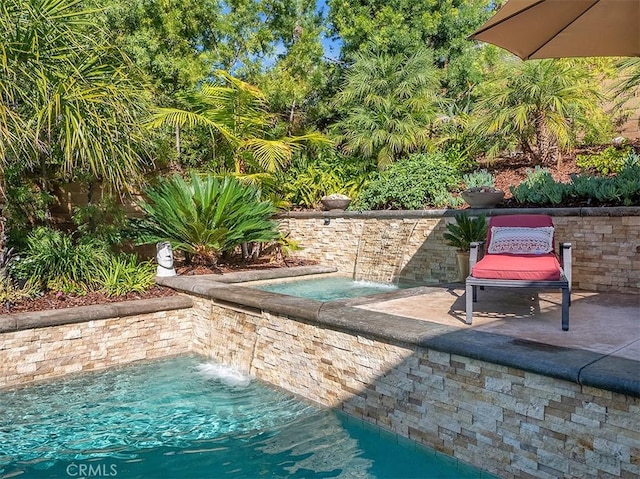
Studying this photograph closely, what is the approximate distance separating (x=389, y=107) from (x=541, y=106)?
2991 mm

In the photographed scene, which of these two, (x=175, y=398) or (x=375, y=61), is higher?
(x=375, y=61)

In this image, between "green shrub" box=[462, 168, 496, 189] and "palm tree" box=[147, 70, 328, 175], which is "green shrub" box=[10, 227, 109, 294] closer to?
"palm tree" box=[147, 70, 328, 175]

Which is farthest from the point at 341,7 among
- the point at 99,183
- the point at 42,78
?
the point at 42,78

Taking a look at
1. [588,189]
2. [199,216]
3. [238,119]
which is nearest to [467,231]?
[588,189]

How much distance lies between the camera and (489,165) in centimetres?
1012

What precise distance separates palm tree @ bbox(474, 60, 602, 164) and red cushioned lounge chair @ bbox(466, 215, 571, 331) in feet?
13.9

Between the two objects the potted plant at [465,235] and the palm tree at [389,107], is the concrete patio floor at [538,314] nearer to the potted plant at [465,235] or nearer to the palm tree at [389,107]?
the potted plant at [465,235]

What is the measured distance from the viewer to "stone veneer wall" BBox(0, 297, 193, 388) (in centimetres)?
487

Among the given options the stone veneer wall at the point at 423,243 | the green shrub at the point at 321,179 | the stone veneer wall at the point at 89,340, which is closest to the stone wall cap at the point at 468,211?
the stone veneer wall at the point at 423,243

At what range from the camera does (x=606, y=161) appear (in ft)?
27.0

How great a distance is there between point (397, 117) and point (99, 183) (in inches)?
232

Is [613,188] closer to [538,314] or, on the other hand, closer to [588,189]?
[588,189]

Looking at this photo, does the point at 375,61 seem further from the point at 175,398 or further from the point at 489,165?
the point at 175,398

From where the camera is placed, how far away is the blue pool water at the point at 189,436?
326cm
